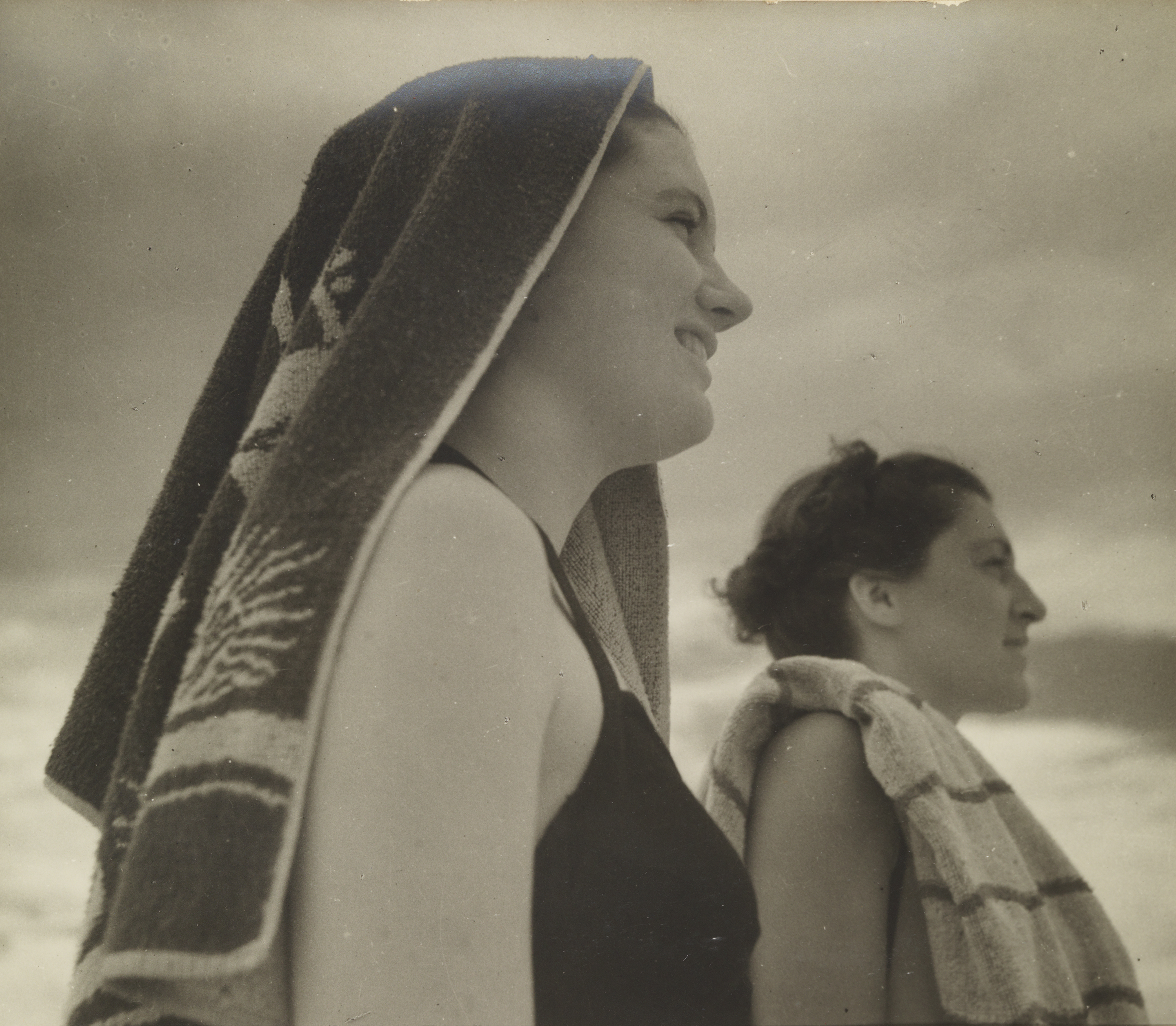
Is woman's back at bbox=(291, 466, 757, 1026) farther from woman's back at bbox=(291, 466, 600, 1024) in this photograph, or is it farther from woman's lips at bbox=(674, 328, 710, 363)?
woman's lips at bbox=(674, 328, 710, 363)

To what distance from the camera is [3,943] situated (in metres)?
0.68

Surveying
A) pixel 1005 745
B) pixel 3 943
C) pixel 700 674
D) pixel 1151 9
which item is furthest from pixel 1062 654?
pixel 3 943

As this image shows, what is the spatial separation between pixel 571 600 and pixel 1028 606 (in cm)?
29

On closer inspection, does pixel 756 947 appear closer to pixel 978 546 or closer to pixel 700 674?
pixel 700 674

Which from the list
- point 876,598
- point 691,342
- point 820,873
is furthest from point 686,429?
point 820,873

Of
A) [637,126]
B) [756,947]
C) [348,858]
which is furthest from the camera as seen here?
[637,126]

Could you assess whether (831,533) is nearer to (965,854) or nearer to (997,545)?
(997,545)

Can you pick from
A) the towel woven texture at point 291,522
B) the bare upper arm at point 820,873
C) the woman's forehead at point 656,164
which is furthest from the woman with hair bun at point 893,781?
the woman's forehead at point 656,164

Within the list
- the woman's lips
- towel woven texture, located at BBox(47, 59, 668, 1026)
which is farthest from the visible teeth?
towel woven texture, located at BBox(47, 59, 668, 1026)

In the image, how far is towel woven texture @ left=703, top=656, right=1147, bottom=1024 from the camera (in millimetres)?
614

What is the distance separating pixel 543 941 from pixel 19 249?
589 millimetres

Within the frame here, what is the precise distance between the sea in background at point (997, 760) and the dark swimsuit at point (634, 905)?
110 millimetres

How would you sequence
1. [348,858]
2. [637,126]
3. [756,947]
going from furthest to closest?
[637,126]
[756,947]
[348,858]

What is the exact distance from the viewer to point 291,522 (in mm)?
578
